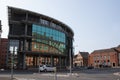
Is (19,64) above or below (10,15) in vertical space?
below

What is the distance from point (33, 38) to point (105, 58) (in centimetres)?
8477

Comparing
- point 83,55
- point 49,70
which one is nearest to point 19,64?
point 49,70

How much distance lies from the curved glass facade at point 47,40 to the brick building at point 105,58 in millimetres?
56595

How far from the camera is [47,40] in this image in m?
69.2

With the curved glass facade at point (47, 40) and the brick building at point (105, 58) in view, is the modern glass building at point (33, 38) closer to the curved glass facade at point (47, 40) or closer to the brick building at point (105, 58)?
the curved glass facade at point (47, 40)

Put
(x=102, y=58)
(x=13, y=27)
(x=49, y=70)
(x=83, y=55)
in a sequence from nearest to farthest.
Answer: (x=49, y=70) → (x=13, y=27) → (x=102, y=58) → (x=83, y=55)

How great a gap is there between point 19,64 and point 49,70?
11694mm

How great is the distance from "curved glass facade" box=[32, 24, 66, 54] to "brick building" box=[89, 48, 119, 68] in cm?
5660

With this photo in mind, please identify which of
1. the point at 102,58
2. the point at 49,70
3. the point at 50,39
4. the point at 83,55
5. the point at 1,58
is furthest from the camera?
the point at 83,55

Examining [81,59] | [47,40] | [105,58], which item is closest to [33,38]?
[47,40]

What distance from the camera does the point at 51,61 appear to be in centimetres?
7356

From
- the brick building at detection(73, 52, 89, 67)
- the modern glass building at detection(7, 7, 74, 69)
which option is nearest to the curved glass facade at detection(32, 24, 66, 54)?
the modern glass building at detection(7, 7, 74, 69)

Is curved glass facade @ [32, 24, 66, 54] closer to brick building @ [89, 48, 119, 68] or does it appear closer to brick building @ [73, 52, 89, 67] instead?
brick building @ [89, 48, 119, 68]

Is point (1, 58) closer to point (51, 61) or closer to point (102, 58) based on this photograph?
point (51, 61)
